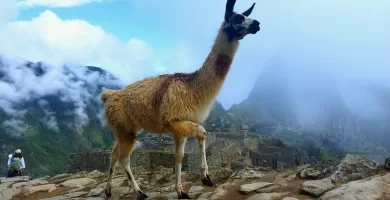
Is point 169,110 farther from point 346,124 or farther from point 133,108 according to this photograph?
point 346,124

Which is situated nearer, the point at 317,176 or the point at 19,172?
the point at 317,176

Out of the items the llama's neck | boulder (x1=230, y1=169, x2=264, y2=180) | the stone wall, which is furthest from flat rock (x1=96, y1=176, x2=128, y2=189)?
the stone wall

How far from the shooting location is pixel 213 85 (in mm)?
6809

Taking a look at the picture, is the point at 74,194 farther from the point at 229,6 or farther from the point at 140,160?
the point at 140,160

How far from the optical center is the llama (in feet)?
21.5

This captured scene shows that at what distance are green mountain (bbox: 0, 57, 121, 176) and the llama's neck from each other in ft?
168

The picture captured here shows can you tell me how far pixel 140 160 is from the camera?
1516 cm

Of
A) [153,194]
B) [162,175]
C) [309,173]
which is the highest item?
[162,175]

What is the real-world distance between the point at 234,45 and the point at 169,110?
1494 millimetres

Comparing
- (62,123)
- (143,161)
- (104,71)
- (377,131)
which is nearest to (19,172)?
(143,161)

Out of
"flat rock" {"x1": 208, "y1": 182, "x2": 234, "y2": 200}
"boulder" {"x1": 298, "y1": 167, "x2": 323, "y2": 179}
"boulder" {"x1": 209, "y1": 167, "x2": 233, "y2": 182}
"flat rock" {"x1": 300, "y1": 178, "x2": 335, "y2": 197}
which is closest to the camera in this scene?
"flat rock" {"x1": 300, "y1": 178, "x2": 335, "y2": 197}

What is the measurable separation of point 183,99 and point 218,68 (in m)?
0.76

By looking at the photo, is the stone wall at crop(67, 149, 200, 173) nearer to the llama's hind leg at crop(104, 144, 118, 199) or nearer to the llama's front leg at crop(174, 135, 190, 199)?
the llama's hind leg at crop(104, 144, 118, 199)

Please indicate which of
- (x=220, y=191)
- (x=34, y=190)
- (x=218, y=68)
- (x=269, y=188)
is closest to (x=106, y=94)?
(x=218, y=68)
